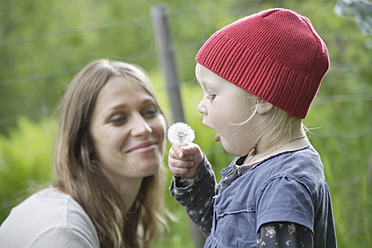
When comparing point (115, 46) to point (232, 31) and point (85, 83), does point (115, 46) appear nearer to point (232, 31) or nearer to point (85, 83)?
point (85, 83)

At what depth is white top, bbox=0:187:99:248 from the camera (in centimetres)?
168

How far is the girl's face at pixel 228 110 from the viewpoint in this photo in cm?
127

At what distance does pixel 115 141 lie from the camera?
1996 millimetres

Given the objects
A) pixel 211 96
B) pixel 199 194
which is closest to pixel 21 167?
pixel 199 194

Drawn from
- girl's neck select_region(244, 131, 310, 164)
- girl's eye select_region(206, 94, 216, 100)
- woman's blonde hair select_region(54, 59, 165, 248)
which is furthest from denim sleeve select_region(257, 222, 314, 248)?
woman's blonde hair select_region(54, 59, 165, 248)

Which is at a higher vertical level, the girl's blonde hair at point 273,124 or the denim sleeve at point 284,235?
the girl's blonde hair at point 273,124

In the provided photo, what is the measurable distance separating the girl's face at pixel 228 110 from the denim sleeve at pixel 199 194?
0.25 m

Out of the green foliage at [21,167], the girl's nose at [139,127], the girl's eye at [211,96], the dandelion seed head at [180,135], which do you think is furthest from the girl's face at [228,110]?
the green foliage at [21,167]

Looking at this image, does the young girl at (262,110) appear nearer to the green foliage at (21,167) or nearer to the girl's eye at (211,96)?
the girl's eye at (211,96)

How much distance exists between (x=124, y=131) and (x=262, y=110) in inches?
35.9

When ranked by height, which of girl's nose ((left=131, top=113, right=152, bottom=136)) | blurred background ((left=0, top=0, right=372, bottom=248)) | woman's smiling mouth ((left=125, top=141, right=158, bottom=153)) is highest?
girl's nose ((left=131, top=113, right=152, bottom=136))

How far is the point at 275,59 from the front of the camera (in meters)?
1.23

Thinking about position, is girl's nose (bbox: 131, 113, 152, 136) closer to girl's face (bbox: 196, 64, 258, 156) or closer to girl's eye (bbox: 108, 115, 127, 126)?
girl's eye (bbox: 108, 115, 127, 126)

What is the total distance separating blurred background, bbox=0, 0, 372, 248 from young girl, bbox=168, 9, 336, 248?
10.6 inches
